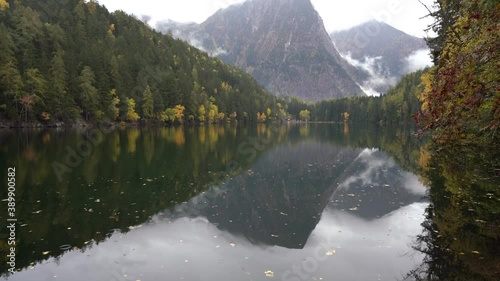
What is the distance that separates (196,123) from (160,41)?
237 ft

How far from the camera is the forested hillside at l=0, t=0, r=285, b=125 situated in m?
75.2

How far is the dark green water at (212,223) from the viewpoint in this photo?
10.3m

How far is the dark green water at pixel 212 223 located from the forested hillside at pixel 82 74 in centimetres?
5805

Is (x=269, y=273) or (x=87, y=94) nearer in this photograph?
(x=269, y=273)

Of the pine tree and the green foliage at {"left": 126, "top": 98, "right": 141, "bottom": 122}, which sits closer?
the pine tree

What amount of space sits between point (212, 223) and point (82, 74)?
90.7 meters

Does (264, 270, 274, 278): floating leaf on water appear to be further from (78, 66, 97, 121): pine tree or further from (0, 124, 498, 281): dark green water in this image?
(78, 66, 97, 121): pine tree

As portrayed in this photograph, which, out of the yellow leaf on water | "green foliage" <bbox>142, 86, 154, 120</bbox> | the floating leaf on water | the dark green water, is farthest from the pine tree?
the floating leaf on water

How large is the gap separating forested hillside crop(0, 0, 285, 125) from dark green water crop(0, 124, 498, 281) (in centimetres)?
5805

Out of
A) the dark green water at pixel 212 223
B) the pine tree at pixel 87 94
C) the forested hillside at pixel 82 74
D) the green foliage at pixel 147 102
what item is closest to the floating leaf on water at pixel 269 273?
the dark green water at pixel 212 223

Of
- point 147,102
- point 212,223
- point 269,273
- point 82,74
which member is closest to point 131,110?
→ point 147,102

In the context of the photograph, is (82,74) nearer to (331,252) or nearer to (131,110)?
(131,110)

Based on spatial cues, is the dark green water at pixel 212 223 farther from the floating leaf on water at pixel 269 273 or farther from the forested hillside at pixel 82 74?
the forested hillside at pixel 82 74

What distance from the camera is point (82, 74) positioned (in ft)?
298
